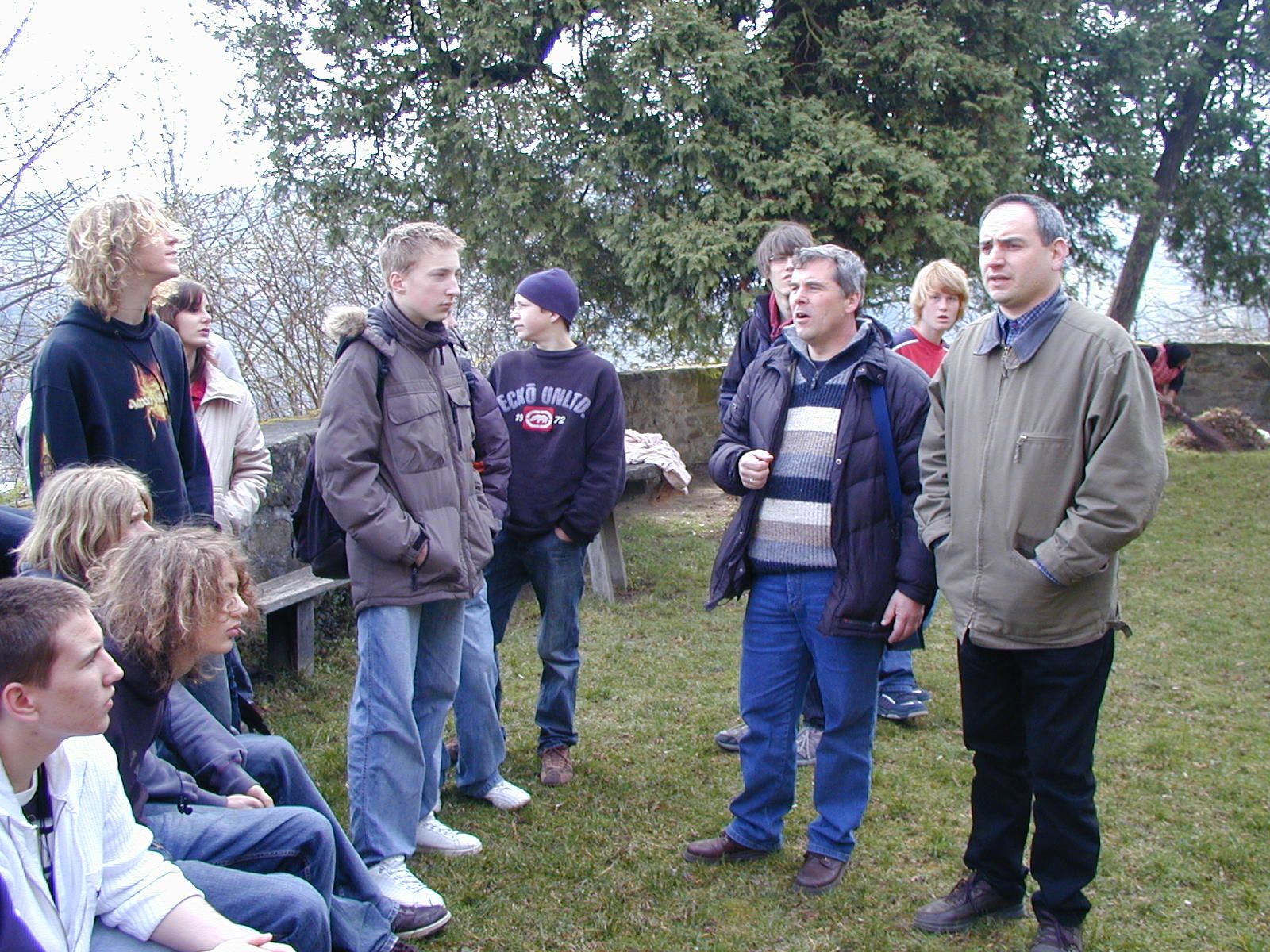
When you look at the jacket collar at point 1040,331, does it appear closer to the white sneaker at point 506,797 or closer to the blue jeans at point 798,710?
the blue jeans at point 798,710

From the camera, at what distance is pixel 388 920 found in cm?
306

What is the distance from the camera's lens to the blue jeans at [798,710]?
3473 mm

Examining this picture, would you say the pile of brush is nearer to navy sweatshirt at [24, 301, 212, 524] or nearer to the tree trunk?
the tree trunk

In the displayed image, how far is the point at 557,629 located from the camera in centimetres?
443

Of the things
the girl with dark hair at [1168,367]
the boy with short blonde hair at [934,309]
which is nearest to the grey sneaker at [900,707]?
the boy with short blonde hair at [934,309]

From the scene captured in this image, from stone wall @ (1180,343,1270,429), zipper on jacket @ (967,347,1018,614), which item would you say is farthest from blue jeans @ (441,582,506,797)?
stone wall @ (1180,343,1270,429)

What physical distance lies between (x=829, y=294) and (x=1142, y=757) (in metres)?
2.56

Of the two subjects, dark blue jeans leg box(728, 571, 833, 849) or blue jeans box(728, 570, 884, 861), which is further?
dark blue jeans leg box(728, 571, 833, 849)

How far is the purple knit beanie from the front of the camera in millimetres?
4391

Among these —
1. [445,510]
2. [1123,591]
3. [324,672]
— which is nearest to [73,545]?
[445,510]

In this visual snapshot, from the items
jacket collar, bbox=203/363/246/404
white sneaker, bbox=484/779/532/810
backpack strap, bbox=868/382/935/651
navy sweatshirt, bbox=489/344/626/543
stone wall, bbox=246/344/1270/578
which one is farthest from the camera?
A: stone wall, bbox=246/344/1270/578

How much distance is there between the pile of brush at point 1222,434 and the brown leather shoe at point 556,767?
10.5 meters

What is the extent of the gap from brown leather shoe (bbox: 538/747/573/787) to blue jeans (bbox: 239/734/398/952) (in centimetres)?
128

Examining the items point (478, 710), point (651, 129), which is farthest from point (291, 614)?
point (651, 129)
